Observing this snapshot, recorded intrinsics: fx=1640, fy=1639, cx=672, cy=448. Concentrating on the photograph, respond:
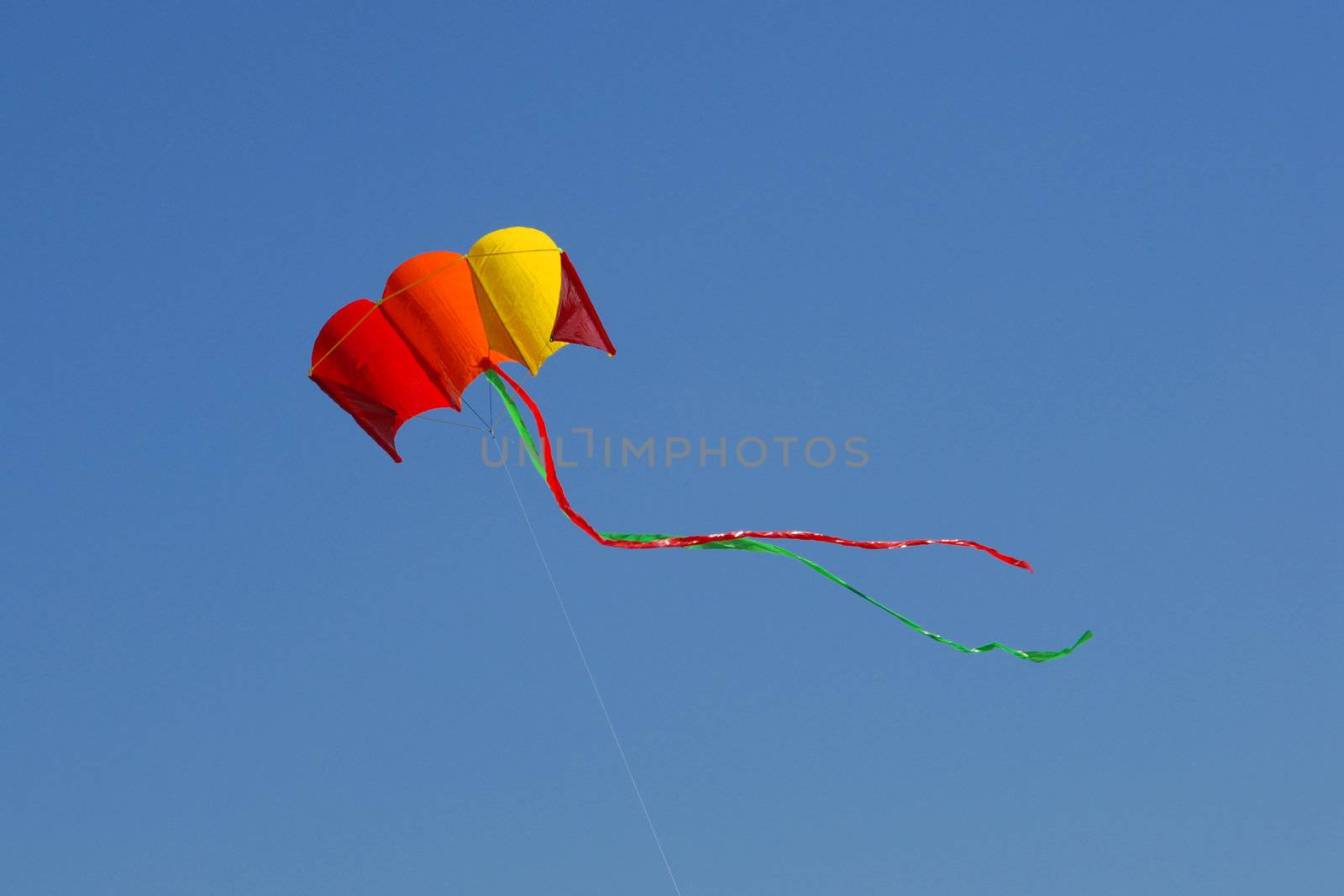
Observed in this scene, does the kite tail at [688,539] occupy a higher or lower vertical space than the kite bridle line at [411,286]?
lower

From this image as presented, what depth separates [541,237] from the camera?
2286 cm

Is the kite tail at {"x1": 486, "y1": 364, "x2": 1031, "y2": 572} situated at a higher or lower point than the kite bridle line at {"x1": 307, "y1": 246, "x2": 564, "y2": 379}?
lower

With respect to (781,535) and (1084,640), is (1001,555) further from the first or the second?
(781,535)

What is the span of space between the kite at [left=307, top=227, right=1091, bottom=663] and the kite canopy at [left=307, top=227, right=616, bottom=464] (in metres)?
0.01

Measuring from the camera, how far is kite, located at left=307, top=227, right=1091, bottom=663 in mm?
22781

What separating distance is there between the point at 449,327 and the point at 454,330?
0.26 ft

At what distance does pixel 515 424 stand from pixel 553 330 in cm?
155

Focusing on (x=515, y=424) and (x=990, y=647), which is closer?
(x=990, y=647)

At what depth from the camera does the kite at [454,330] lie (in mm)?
22781

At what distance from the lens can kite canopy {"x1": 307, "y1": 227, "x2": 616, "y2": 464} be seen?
22797 millimetres

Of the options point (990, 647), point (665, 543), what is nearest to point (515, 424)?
point (665, 543)

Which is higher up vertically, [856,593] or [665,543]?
[665,543]

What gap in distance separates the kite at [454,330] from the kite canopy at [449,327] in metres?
0.01

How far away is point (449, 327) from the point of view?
23.0m
